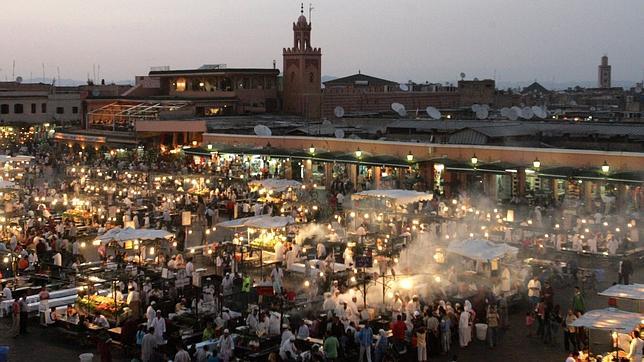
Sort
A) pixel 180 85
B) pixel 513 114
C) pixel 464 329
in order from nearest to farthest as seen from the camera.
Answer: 1. pixel 464 329
2. pixel 513 114
3. pixel 180 85

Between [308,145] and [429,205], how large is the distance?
10952mm

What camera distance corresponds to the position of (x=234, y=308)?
18094 mm

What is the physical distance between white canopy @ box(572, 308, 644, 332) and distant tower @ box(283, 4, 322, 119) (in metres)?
46.8

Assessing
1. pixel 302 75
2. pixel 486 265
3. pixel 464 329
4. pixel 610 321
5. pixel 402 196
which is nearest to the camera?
pixel 610 321

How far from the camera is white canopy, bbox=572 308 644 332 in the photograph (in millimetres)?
13625

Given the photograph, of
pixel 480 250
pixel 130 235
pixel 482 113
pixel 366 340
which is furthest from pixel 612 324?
pixel 482 113

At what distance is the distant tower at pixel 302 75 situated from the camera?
6078 centimetres

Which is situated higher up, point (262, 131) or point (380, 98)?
point (380, 98)

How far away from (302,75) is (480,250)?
141 feet

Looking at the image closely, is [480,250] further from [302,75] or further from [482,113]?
[302,75]

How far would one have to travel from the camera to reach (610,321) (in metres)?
13.9

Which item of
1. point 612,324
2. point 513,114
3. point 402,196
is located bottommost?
point 612,324

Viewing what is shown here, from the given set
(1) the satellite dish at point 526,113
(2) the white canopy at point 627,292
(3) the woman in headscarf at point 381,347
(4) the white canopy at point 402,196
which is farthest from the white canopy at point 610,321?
(1) the satellite dish at point 526,113

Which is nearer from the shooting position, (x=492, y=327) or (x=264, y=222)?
(x=492, y=327)
